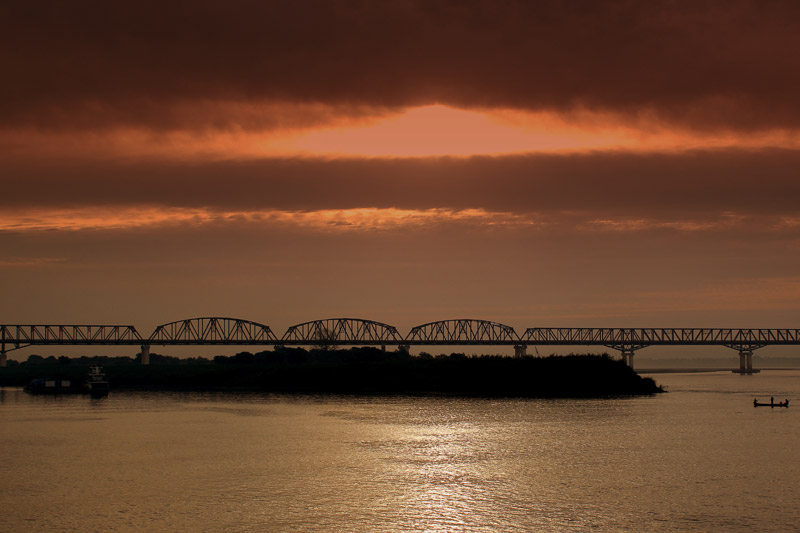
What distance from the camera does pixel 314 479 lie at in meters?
45.5

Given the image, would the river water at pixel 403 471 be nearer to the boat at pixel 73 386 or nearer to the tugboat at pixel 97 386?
the tugboat at pixel 97 386

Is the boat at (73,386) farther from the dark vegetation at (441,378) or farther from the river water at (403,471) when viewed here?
the river water at (403,471)

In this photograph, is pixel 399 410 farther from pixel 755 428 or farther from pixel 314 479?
pixel 314 479

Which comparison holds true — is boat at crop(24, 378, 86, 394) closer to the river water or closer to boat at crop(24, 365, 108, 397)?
boat at crop(24, 365, 108, 397)

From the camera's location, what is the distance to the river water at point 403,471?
36094mm

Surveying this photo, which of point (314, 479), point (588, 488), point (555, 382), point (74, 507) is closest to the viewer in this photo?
point (74, 507)

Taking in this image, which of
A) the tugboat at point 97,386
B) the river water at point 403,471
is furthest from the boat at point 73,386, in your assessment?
the river water at point 403,471

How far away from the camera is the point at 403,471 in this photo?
158ft

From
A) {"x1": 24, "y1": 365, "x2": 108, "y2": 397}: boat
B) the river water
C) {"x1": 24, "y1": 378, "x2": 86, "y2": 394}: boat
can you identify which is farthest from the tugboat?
the river water

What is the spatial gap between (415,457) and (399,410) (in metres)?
37.3

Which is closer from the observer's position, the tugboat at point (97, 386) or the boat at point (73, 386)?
the tugboat at point (97, 386)

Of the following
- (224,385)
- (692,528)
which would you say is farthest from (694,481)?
(224,385)

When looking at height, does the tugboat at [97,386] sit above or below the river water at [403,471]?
above

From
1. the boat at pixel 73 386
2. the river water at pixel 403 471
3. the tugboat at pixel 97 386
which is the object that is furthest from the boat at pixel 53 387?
the river water at pixel 403 471
